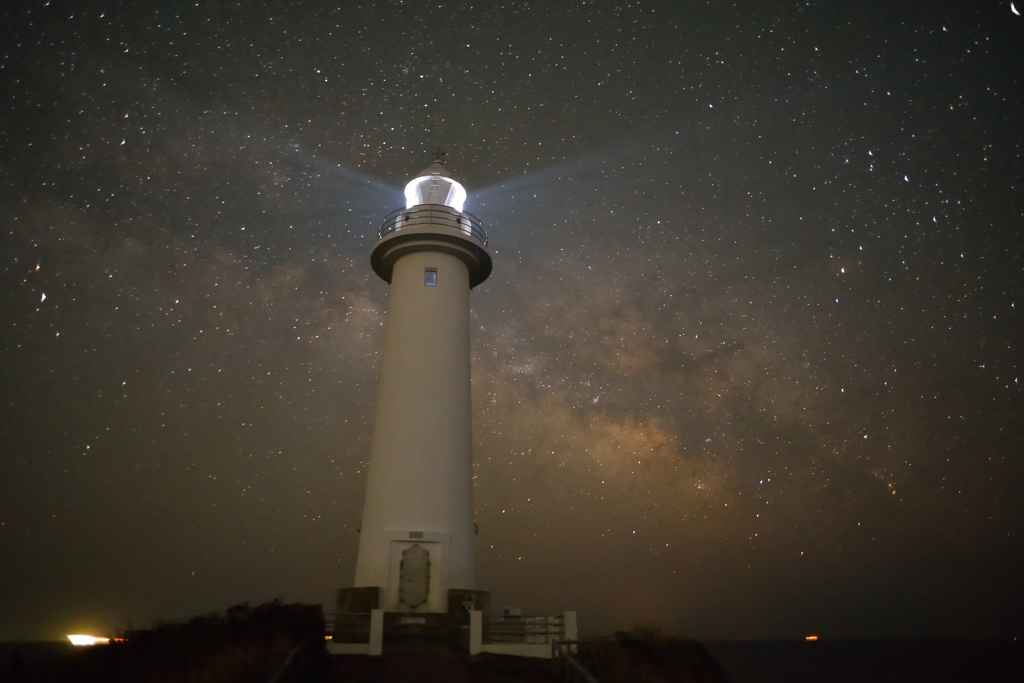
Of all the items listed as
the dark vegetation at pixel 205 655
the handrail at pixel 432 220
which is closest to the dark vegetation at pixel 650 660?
the dark vegetation at pixel 205 655

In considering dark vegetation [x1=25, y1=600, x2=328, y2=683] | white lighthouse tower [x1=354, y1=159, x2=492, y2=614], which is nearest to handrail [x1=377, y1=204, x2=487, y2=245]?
white lighthouse tower [x1=354, y1=159, x2=492, y2=614]

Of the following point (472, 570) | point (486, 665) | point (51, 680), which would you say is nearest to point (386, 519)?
point (472, 570)

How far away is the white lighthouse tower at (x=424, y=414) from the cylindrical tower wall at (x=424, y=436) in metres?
0.02

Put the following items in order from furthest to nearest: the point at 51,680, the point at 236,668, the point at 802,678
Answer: the point at 802,678 < the point at 236,668 < the point at 51,680

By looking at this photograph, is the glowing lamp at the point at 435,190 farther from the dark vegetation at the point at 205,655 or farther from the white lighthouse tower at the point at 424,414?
the dark vegetation at the point at 205,655

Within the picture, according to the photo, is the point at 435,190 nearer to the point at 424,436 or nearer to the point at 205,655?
the point at 424,436

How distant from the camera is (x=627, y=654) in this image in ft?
29.4

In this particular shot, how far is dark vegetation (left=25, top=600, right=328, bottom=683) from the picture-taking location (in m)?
6.89

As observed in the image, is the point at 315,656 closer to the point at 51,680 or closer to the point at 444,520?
the point at 51,680

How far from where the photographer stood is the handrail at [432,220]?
18.5 meters

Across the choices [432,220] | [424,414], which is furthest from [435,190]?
[424,414]

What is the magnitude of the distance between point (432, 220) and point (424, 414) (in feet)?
17.0

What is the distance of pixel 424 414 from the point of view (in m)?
16.6

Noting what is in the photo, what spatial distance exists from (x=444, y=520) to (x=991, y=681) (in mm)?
65379
